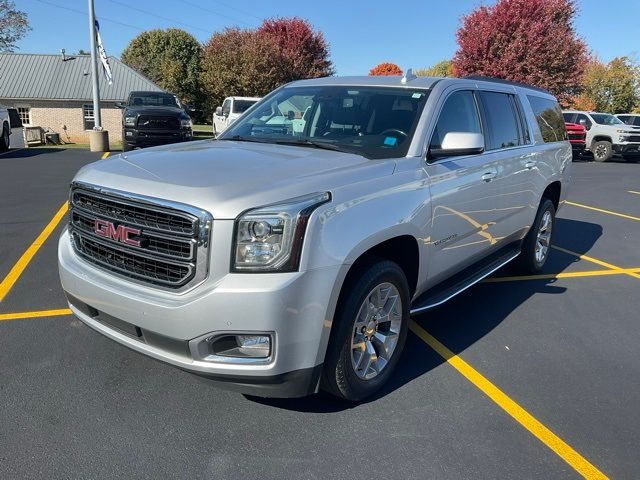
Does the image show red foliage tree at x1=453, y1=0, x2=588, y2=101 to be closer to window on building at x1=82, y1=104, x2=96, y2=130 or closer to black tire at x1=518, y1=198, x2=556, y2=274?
black tire at x1=518, y1=198, x2=556, y2=274

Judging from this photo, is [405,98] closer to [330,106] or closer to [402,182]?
[330,106]

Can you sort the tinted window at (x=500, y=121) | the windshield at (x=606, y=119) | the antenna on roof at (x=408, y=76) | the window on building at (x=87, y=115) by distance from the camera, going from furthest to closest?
the window on building at (x=87, y=115) < the windshield at (x=606, y=119) < the tinted window at (x=500, y=121) < the antenna on roof at (x=408, y=76)

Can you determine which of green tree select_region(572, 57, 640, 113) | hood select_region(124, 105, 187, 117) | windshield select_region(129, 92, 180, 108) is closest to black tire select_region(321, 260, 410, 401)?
hood select_region(124, 105, 187, 117)

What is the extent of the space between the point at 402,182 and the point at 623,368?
7.41ft

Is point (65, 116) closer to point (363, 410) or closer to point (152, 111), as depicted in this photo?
point (152, 111)

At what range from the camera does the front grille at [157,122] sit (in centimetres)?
1641

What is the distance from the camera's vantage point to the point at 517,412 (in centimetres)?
322

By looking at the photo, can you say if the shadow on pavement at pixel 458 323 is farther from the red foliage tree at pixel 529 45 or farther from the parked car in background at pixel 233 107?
Result: the red foliage tree at pixel 529 45

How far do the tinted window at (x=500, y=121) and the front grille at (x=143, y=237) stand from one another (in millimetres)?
2901

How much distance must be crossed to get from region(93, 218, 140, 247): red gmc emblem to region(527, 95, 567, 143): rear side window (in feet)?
14.8

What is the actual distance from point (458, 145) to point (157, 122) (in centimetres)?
1479

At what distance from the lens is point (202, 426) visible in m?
2.94

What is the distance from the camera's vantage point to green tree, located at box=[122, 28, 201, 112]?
44781 mm

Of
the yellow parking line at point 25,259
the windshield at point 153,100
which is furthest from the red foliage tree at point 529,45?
the yellow parking line at point 25,259
